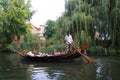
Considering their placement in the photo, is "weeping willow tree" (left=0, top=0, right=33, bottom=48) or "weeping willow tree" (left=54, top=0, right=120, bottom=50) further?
"weeping willow tree" (left=0, top=0, right=33, bottom=48)

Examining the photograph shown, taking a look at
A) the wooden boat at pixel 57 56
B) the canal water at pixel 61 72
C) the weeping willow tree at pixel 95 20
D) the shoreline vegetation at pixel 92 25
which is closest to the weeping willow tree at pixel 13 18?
the shoreline vegetation at pixel 92 25

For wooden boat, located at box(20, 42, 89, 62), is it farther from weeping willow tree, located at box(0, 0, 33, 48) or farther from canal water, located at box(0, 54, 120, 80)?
weeping willow tree, located at box(0, 0, 33, 48)

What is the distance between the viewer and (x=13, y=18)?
28375 mm

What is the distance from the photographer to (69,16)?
72.5 ft

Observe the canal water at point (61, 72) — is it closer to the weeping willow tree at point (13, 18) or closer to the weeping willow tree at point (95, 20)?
the weeping willow tree at point (95, 20)

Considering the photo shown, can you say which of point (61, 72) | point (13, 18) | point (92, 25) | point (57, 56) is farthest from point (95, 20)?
point (13, 18)

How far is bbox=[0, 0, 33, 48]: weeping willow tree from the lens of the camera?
27.4m

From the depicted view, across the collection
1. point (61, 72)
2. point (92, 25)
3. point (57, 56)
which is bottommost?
point (61, 72)

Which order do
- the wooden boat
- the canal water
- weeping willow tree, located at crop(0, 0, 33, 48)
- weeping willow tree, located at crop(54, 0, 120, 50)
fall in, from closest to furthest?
the canal water, the wooden boat, weeping willow tree, located at crop(54, 0, 120, 50), weeping willow tree, located at crop(0, 0, 33, 48)

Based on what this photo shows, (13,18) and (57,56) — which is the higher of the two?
(13,18)

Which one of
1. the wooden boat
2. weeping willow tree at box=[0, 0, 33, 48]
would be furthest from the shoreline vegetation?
weeping willow tree at box=[0, 0, 33, 48]

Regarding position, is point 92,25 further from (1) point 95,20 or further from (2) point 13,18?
(2) point 13,18

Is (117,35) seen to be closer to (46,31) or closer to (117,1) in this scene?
(117,1)

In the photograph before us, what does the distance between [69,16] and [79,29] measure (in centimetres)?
188
